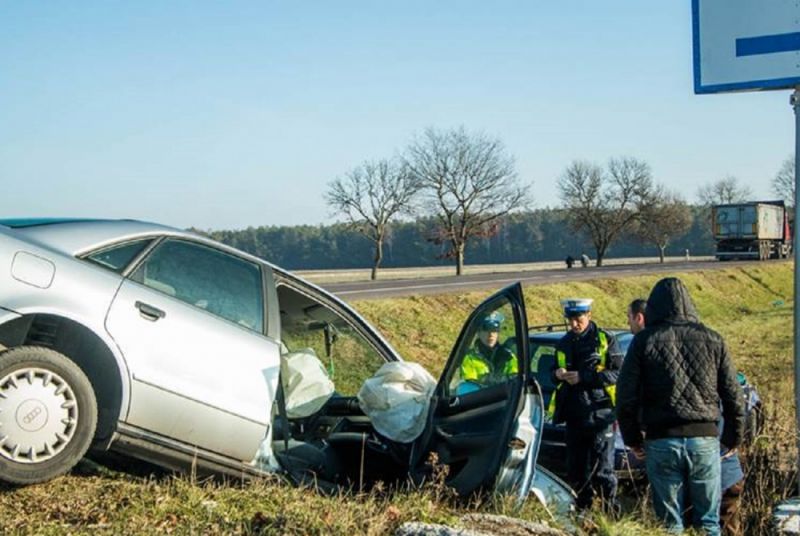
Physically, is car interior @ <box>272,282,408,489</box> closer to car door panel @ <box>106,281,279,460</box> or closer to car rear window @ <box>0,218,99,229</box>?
car door panel @ <box>106,281,279,460</box>

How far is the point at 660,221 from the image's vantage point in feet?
224

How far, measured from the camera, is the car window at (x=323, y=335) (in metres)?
6.01

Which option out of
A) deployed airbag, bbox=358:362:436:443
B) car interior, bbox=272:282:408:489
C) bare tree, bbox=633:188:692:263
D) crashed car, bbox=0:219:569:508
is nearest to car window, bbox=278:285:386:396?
car interior, bbox=272:282:408:489

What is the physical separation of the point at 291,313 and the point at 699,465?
2.73 m

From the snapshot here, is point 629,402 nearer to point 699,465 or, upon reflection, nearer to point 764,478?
point 699,465

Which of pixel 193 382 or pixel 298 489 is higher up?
pixel 193 382

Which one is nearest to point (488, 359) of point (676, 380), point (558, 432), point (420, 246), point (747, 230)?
point (676, 380)

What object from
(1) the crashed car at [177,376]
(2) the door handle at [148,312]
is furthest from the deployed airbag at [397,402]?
(2) the door handle at [148,312]

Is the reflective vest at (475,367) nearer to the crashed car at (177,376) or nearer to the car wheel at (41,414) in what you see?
the crashed car at (177,376)

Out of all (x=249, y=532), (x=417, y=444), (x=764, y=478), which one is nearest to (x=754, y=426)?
(x=764, y=478)

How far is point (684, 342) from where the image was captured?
5047 millimetres

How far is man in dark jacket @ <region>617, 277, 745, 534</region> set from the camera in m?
5.03

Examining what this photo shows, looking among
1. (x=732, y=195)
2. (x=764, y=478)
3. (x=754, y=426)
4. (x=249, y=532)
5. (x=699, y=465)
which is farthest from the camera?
(x=732, y=195)

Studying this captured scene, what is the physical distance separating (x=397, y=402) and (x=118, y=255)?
1851mm
